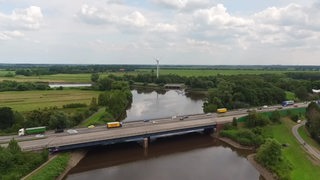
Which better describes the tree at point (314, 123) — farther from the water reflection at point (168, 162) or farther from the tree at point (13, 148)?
the tree at point (13, 148)

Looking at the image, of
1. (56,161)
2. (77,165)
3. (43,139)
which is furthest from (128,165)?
(43,139)

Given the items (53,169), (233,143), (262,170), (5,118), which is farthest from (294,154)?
(5,118)

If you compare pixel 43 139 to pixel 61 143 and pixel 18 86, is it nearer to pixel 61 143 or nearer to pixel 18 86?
pixel 61 143

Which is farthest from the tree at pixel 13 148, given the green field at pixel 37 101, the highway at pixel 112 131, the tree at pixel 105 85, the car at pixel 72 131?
the tree at pixel 105 85

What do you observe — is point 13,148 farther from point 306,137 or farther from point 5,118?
point 306,137

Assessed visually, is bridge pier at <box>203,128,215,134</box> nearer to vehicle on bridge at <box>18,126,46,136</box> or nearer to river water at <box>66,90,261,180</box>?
river water at <box>66,90,261,180</box>
